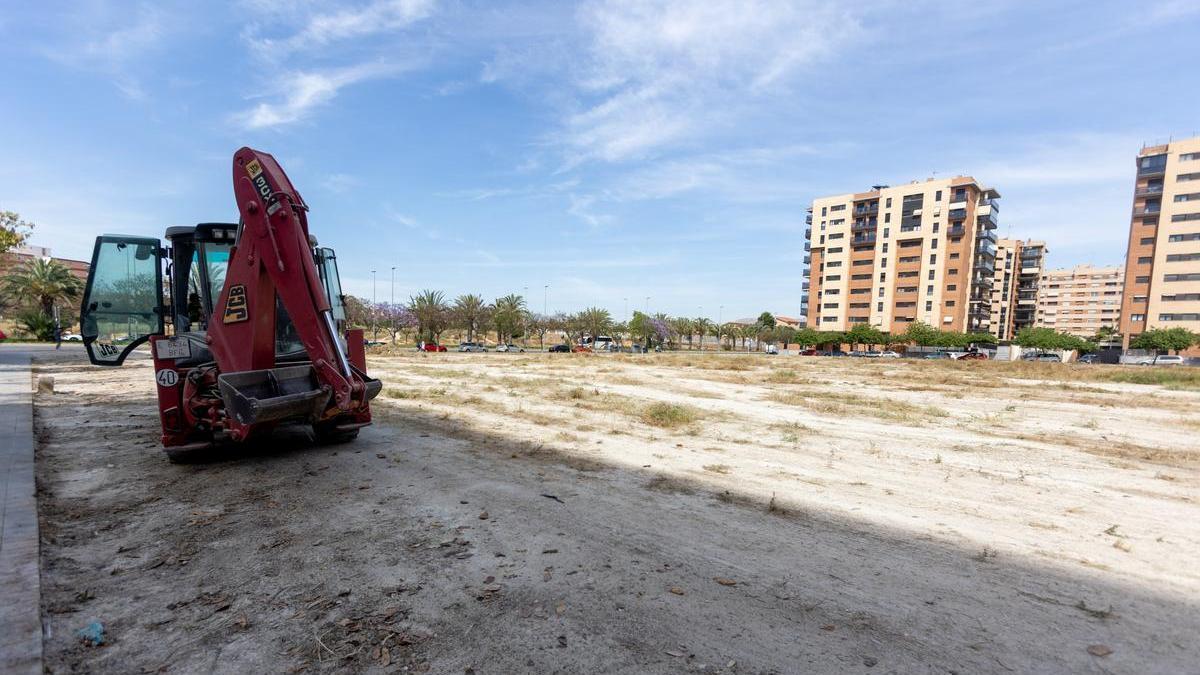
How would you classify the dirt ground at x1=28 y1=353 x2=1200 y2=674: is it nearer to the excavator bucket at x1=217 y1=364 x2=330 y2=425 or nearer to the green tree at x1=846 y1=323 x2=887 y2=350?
the excavator bucket at x1=217 y1=364 x2=330 y2=425

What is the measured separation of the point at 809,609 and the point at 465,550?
271cm

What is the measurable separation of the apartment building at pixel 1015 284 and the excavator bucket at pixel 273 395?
5317 inches

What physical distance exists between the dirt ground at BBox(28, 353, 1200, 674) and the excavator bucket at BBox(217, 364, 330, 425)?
90cm

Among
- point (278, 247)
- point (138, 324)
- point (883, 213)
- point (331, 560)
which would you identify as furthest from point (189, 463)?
point (883, 213)

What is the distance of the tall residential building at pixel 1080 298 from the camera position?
165m

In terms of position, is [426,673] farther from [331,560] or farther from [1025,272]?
[1025,272]

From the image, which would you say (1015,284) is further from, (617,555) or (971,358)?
(617,555)

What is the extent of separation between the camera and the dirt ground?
307cm

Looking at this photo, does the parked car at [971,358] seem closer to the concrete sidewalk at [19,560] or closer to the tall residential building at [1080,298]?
the concrete sidewalk at [19,560]

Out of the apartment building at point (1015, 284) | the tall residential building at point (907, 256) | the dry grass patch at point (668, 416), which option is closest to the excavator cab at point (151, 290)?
the dry grass patch at point (668, 416)

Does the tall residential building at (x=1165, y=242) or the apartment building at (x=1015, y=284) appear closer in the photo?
the tall residential building at (x=1165, y=242)

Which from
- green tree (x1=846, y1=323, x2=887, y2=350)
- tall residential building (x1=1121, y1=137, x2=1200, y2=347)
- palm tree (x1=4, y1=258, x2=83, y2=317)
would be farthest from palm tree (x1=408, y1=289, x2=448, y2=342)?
tall residential building (x1=1121, y1=137, x2=1200, y2=347)

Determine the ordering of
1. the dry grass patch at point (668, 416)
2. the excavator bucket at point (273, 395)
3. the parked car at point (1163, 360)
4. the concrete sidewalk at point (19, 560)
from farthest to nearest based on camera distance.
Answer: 1. the parked car at point (1163, 360)
2. the dry grass patch at point (668, 416)
3. the excavator bucket at point (273, 395)
4. the concrete sidewalk at point (19, 560)

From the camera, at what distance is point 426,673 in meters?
2.80
